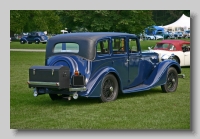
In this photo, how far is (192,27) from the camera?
25.5ft

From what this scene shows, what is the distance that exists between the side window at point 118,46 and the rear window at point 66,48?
0.92 m

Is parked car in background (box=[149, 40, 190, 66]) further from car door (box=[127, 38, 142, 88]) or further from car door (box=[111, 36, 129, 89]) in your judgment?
car door (box=[111, 36, 129, 89])

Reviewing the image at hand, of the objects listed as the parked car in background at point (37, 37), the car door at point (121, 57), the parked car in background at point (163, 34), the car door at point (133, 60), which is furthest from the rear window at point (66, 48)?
the parked car in background at point (163, 34)

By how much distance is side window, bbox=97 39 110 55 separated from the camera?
986cm

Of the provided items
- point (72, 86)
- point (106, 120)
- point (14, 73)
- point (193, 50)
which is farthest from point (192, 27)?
point (14, 73)

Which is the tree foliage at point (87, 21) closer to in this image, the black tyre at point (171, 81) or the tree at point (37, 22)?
the tree at point (37, 22)

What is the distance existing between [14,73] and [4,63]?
820 cm

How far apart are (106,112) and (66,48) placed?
5.97 ft

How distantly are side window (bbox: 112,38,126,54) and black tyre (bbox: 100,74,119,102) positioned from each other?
67 centimetres

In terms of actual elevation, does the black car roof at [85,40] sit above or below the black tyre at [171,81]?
above

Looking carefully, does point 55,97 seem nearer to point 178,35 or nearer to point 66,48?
point 66,48

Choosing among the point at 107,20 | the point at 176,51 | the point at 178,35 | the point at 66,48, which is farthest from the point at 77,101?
the point at 176,51

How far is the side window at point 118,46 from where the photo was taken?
10278 millimetres

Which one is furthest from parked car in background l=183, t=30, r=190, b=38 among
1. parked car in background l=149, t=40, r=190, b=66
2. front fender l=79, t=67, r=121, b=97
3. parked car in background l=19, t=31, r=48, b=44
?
front fender l=79, t=67, r=121, b=97
